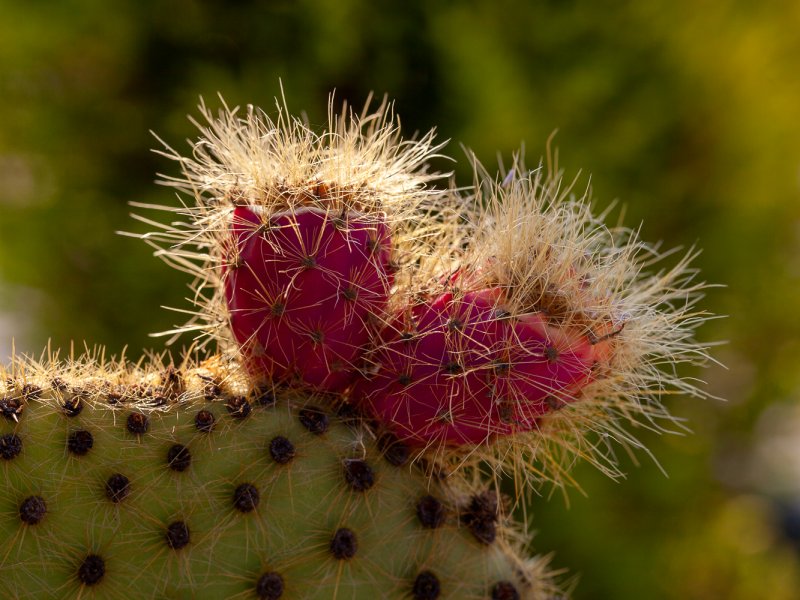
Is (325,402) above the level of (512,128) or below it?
below

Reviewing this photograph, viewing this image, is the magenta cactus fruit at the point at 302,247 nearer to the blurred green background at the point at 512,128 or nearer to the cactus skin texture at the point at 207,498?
the cactus skin texture at the point at 207,498

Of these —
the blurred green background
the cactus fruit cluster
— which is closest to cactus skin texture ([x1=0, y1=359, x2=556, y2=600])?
the cactus fruit cluster

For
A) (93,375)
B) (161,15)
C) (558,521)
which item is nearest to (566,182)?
(558,521)

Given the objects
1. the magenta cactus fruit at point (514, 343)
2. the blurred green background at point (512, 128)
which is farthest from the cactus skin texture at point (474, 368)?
the blurred green background at point (512, 128)

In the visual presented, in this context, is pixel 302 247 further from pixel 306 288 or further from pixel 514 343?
pixel 514 343

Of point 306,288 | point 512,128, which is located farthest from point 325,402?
point 512,128

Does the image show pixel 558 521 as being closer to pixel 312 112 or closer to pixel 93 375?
pixel 312 112
